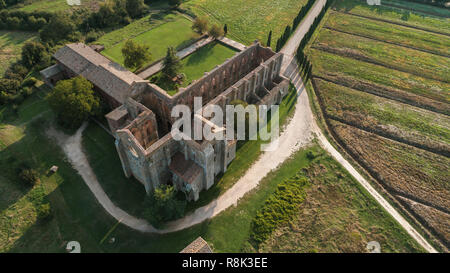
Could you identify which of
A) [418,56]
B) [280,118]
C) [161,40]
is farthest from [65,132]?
[418,56]

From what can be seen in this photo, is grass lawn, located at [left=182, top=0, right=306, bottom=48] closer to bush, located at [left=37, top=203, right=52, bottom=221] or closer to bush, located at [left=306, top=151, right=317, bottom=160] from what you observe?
bush, located at [left=306, top=151, right=317, bottom=160]

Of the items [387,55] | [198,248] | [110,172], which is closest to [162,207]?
[198,248]

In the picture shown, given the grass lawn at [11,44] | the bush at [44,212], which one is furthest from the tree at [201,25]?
the bush at [44,212]

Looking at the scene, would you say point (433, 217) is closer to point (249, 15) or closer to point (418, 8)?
point (249, 15)

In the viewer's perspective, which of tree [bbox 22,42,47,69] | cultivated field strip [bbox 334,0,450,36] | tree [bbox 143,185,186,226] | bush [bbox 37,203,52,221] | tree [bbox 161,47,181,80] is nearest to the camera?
tree [bbox 143,185,186,226]

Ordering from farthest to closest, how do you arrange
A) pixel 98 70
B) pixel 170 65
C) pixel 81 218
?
pixel 170 65 < pixel 98 70 < pixel 81 218

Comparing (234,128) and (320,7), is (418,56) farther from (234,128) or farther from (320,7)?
(234,128)

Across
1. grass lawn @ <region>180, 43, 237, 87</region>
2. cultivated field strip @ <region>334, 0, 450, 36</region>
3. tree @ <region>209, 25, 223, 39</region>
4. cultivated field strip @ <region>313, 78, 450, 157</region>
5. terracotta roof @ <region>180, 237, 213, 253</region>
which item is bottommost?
terracotta roof @ <region>180, 237, 213, 253</region>

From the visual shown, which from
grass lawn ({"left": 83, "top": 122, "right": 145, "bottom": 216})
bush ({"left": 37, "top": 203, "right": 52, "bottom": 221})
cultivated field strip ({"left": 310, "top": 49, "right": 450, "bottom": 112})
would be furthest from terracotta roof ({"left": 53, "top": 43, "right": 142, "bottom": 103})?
cultivated field strip ({"left": 310, "top": 49, "right": 450, "bottom": 112})
